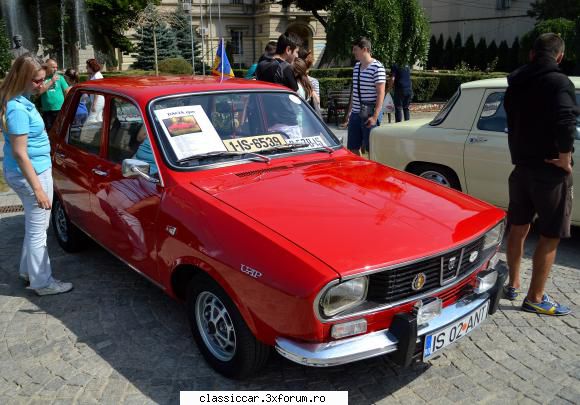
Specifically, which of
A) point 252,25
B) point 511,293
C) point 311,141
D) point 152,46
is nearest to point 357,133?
point 311,141

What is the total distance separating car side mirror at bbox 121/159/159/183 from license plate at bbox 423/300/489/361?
80.0 inches

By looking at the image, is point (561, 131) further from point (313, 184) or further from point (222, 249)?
point (222, 249)

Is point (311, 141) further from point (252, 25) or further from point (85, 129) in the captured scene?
point (252, 25)

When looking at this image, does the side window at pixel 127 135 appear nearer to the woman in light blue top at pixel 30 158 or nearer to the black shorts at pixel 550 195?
the woman in light blue top at pixel 30 158

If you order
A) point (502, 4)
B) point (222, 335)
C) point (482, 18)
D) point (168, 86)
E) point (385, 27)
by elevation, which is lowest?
point (222, 335)

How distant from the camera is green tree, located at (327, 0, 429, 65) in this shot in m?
17.8

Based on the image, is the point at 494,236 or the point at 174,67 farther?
the point at 174,67

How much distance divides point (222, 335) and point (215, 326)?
0.07 metres

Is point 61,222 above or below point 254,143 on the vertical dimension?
below

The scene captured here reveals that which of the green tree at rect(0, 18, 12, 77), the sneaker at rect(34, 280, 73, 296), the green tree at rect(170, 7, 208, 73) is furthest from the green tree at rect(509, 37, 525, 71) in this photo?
the sneaker at rect(34, 280, 73, 296)

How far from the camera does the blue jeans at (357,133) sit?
7.67m

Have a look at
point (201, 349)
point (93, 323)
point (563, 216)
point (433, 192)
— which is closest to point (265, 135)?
point (433, 192)

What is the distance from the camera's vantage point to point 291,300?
2.73 m

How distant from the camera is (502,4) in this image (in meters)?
48.8
